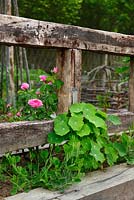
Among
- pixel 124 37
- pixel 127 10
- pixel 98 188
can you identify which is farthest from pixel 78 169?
pixel 127 10

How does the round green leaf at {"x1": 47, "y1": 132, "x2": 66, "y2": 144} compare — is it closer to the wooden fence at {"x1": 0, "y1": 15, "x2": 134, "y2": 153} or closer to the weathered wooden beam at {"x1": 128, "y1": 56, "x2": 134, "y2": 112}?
the wooden fence at {"x1": 0, "y1": 15, "x2": 134, "y2": 153}

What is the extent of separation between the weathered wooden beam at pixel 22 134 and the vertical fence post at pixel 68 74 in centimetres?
21

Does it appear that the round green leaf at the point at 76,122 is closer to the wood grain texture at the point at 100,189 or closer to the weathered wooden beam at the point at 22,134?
the weathered wooden beam at the point at 22,134

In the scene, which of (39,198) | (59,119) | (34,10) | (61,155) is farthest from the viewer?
(34,10)

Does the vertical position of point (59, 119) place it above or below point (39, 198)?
above

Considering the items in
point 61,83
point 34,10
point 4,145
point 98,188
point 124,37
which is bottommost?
point 98,188

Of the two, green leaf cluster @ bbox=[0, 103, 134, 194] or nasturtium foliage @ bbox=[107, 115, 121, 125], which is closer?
green leaf cluster @ bbox=[0, 103, 134, 194]

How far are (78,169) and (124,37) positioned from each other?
3.75 feet

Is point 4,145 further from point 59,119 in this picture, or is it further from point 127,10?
point 127,10

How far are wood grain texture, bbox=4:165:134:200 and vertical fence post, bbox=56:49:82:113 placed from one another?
0.52 m

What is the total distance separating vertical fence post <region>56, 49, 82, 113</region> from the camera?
270 centimetres

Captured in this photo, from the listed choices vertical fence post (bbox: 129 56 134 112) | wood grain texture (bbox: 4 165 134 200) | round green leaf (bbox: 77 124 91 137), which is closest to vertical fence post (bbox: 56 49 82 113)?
round green leaf (bbox: 77 124 91 137)

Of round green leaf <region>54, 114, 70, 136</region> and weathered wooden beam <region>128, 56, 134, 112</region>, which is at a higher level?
weathered wooden beam <region>128, 56, 134, 112</region>

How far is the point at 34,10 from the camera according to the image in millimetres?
16422
